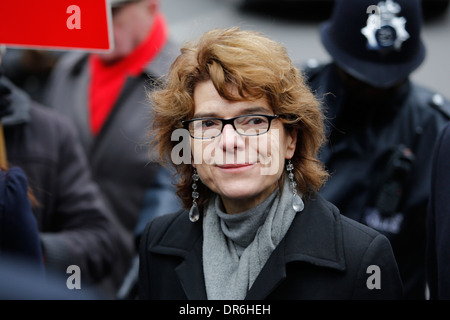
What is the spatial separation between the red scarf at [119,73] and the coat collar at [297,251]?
5.31 feet

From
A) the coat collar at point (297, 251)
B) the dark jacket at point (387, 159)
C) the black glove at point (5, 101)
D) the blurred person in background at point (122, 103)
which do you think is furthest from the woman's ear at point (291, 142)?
the blurred person in background at point (122, 103)

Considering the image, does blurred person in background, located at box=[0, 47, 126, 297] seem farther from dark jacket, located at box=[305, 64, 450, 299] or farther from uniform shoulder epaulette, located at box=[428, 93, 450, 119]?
uniform shoulder epaulette, located at box=[428, 93, 450, 119]

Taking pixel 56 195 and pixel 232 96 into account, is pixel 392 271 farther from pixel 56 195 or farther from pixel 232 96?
pixel 56 195

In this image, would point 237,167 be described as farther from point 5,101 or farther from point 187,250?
point 5,101

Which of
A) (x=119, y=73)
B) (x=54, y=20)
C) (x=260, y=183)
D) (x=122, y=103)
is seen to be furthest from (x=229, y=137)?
(x=119, y=73)

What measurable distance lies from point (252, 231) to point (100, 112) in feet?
6.05

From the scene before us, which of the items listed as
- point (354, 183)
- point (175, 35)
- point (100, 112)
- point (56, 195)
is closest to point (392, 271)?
point (354, 183)

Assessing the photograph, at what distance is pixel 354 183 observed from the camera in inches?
94.9

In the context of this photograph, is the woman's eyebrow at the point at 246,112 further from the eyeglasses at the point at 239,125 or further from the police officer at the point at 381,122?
the police officer at the point at 381,122

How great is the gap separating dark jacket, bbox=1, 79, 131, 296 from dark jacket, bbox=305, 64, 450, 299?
997mm

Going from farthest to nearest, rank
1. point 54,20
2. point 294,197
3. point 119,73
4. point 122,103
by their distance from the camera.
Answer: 1. point 119,73
2. point 122,103
3. point 54,20
4. point 294,197

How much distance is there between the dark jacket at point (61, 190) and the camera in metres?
2.53

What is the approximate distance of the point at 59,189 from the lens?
270 centimetres

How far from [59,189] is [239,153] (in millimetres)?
1158
